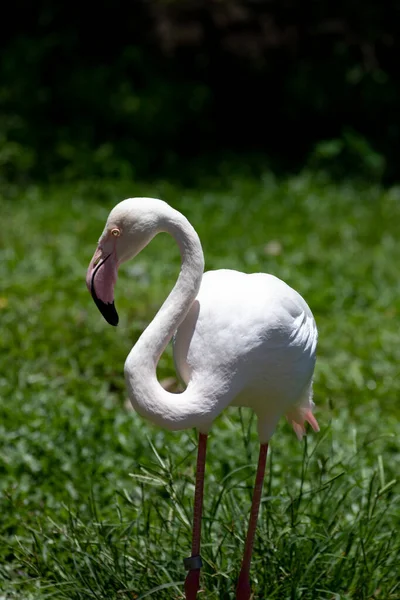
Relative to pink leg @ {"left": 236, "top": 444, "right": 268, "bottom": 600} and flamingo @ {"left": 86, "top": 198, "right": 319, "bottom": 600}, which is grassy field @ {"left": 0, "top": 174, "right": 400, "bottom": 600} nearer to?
pink leg @ {"left": 236, "top": 444, "right": 268, "bottom": 600}

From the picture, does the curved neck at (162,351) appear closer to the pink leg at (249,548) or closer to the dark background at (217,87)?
the pink leg at (249,548)

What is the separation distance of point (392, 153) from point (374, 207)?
115cm

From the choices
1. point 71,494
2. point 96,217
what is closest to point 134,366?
point 71,494

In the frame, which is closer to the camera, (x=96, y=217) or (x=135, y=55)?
(x=96, y=217)

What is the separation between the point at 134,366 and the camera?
221 cm

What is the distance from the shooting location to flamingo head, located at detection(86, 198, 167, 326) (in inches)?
87.0

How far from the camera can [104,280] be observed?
2.26m

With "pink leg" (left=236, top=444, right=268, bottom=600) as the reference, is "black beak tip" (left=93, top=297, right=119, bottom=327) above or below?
above

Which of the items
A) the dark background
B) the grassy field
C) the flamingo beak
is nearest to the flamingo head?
the flamingo beak

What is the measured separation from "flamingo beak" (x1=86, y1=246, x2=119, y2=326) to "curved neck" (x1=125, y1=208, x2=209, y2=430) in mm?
104

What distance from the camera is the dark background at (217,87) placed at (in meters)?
7.53

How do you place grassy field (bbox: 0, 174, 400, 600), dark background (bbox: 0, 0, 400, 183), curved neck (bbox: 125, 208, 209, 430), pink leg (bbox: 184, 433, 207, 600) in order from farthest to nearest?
dark background (bbox: 0, 0, 400, 183) < grassy field (bbox: 0, 174, 400, 600) < pink leg (bbox: 184, 433, 207, 600) < curved neck (bbox: 125, 208, 209, 430)

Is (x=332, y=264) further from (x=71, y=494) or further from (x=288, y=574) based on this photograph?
(x=288, y=574)

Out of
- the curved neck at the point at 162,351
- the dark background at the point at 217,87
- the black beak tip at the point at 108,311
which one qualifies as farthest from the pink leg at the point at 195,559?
the dark background at the point at 217,87
